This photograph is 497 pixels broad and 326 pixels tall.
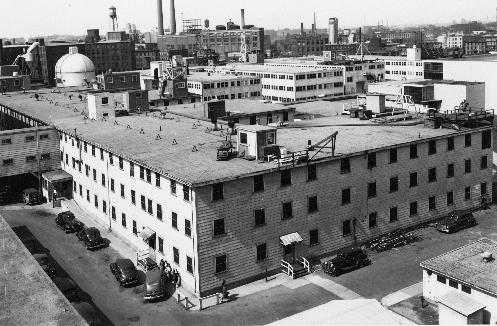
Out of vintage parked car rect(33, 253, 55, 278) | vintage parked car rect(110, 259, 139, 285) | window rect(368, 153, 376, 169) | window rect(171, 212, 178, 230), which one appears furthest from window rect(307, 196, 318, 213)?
vintage parked car rect(33, 253, 55, 278)

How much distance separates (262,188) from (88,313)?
53.0 feet

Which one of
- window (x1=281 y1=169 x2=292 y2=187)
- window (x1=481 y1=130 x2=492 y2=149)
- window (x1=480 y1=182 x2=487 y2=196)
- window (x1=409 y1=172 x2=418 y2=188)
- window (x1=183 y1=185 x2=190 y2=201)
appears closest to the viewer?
window (x1=183 y1=185 x2=190 y2=201)

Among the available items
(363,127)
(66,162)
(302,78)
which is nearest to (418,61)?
(302,78)

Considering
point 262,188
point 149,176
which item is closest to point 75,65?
point 149,176

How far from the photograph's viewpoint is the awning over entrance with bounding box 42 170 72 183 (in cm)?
7224

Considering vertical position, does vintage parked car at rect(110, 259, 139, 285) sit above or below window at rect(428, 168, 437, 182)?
below

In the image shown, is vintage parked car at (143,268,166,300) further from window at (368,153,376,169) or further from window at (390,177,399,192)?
window at (390,177,399,192)

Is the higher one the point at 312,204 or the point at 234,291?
the point at 312,204

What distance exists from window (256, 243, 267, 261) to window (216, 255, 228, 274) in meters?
2.97

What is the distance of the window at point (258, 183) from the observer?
160 ft

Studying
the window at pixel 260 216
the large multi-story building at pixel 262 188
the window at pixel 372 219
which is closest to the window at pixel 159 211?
the large multi-story building at pixel 262 188

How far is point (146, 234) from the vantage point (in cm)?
5334

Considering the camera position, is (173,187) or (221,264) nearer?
(221,264)

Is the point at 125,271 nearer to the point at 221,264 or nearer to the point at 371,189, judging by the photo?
the point at 221,264
